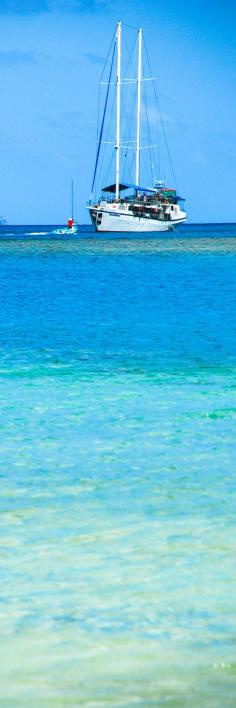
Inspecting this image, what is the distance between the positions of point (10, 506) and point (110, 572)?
139 cm

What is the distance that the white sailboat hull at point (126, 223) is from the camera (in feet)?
297

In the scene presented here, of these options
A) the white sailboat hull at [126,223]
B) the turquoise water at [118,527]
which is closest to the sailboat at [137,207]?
the white sailboat hull at [126,223]

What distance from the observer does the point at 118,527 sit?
20.5 ft

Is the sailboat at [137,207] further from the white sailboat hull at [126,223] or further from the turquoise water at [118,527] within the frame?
the turquoise water at [118,527]

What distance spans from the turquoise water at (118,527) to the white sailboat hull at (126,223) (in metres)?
75.4

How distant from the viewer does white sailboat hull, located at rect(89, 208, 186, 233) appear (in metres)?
90.6

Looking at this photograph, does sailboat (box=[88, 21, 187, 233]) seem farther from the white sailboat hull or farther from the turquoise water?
the turquoise water

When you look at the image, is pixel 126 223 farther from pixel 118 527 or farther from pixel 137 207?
pixel 118 527

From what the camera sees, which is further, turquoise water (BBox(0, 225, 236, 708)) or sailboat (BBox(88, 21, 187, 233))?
sailboat (BBox(88, 21, 187, 233))

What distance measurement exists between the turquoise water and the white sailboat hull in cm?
7545

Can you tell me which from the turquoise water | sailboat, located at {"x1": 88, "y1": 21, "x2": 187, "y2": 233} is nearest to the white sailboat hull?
sailboat, located at {"x1": 88, "y1": 21, "x2": 187, "y2": 233}

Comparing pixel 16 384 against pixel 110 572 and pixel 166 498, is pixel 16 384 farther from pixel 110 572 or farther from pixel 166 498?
pixel 110 572

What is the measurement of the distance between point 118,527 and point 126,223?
8648 centimetres

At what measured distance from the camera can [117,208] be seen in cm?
8925
